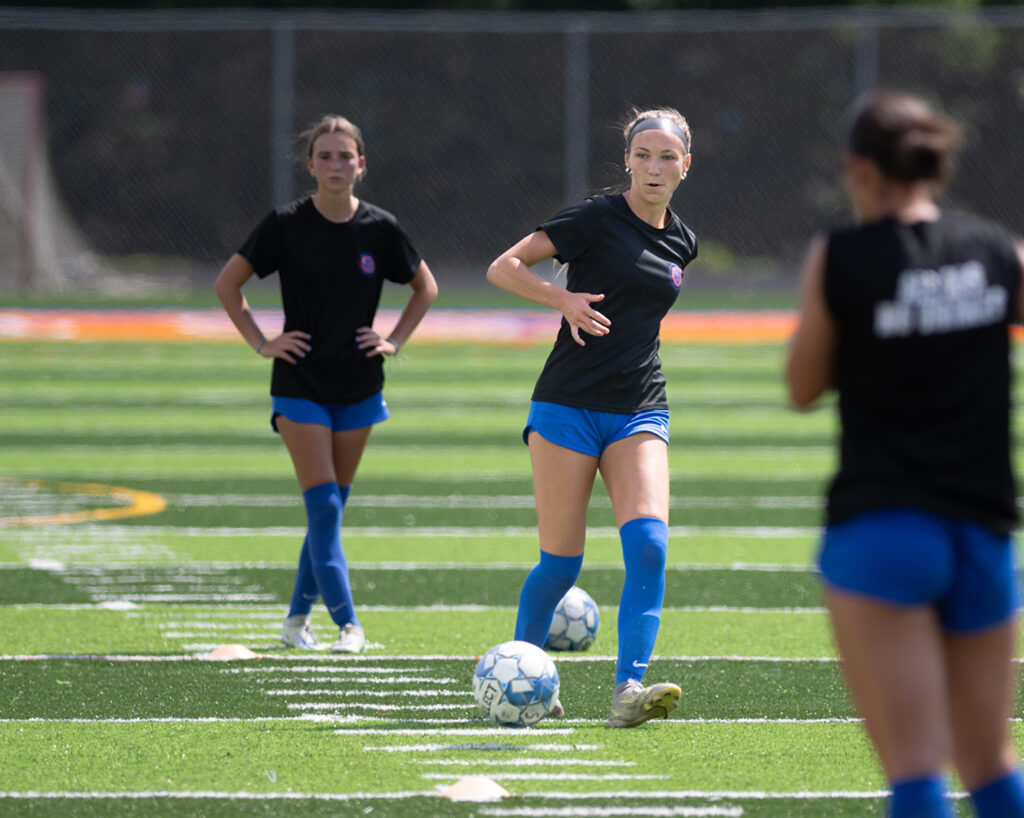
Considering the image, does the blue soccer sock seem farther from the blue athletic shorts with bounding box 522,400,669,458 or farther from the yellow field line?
the yellow field line

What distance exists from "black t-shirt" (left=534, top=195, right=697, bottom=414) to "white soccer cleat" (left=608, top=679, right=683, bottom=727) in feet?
2.97

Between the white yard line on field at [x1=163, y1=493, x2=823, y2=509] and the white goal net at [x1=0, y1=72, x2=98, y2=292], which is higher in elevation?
the white goal net at [x1=0, y1=72, x2=98, y2=292]

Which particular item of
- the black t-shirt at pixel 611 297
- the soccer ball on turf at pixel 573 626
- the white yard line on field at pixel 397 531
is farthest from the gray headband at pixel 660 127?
the white yard line on field at pixel 397 531

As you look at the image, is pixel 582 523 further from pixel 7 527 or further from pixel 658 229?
pixel 7 527

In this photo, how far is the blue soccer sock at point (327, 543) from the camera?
7.13 meters

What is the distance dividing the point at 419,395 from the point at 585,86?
8.36 meters

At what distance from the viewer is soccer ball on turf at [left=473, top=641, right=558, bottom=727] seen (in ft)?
19.1

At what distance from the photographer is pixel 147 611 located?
27.1 ft

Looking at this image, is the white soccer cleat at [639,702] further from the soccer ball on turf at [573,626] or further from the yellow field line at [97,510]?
the yellow field line at [97,510]

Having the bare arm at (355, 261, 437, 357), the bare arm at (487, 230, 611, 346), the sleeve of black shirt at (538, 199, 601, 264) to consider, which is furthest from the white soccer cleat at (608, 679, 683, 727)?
the bare arm at (355, 261, 437, 357)

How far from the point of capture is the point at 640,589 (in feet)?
18.9

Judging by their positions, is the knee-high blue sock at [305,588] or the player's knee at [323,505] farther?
the knee-high blue sock at [305,588]

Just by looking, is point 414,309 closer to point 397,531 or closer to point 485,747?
point 485,747

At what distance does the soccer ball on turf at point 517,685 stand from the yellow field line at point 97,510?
18.7 feet
